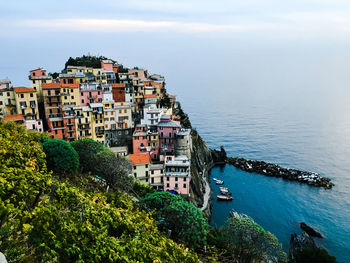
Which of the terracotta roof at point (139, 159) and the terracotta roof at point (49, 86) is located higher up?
the terracotta roof at point (49, 86)

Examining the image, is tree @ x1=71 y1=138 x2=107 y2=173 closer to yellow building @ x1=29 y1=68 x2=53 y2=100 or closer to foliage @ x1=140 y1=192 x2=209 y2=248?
foliage @ x1=140 y1=192 x2=209 y2=248

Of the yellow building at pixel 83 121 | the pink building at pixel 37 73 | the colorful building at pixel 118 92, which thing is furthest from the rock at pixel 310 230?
the pink building at pixel 37 73

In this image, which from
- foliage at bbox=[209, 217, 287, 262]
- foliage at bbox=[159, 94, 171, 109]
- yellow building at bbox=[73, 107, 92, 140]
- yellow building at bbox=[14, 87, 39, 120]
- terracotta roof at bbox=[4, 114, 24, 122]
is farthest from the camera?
foliage at bbox=[159, 94, 171, 109]

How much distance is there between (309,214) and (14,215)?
5496cm

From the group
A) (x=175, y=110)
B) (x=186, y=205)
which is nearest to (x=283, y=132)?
(x=175, y=110)

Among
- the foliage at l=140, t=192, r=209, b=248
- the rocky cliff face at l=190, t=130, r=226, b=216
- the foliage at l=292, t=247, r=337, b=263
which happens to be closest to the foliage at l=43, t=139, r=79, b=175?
the foliage at l=140, t=192, r=209, b=248

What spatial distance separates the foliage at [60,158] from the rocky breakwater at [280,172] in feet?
172

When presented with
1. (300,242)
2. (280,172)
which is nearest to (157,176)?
(300,242)

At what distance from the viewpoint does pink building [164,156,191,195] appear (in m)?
47.1

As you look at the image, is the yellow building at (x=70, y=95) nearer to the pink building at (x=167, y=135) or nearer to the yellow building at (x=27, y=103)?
the yellow building at (x=27, y=103)

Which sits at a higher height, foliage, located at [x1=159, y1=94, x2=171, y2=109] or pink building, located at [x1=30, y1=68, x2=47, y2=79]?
pink building, located at [x1=30, y1=68, x2=47, y2=79]

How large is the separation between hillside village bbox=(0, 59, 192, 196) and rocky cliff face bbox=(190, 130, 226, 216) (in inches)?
158

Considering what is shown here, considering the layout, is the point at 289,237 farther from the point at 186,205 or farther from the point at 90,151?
the point at 90,151

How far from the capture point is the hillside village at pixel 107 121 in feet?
156
